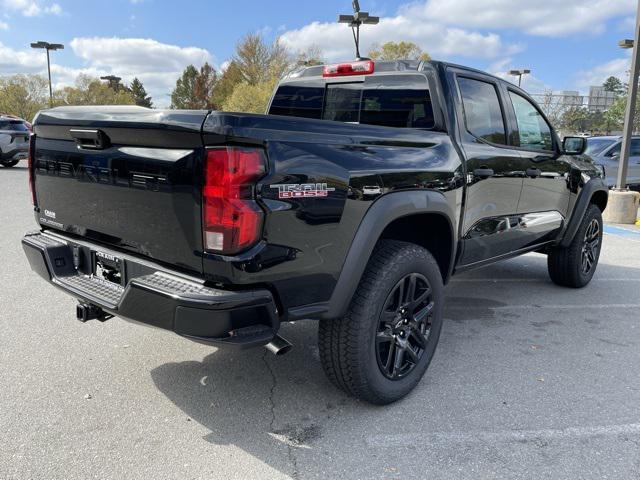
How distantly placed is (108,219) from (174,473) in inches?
49.0

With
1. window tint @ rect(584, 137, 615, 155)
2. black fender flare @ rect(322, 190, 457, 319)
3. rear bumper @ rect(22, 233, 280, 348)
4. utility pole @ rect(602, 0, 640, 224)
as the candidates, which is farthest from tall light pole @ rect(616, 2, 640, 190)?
rear bumper @ rect(22, 233, 280, 348)

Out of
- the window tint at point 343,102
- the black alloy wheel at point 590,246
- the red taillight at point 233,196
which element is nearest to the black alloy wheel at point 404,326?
the red taillight at point 233,196

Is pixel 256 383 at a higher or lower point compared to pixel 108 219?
lower

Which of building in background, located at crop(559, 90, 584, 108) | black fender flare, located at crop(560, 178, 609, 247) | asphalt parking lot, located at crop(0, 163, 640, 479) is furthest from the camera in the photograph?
building in background, located at crop(559, 90, 584, 108)

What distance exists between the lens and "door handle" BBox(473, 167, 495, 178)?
3.48 metres

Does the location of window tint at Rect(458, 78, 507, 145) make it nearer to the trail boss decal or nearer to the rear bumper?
the trail boss decal

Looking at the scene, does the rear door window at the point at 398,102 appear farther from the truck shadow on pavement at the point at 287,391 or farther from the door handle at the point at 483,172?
the truck shadow on pavement at the point at 287,391

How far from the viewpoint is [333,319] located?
2.69m

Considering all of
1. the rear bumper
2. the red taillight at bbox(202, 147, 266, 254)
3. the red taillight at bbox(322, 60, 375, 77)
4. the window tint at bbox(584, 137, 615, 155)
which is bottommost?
the rear bumper

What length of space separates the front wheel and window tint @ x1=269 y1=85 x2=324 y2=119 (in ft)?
5.58

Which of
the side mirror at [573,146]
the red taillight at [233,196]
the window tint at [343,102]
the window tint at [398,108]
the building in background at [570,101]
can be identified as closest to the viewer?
the red taillight at [233,196]

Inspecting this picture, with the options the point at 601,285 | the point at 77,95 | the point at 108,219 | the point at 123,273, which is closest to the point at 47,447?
the point at 123,273

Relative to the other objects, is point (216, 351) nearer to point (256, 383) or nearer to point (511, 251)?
point (256, 383)

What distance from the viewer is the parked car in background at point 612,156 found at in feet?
40.1
